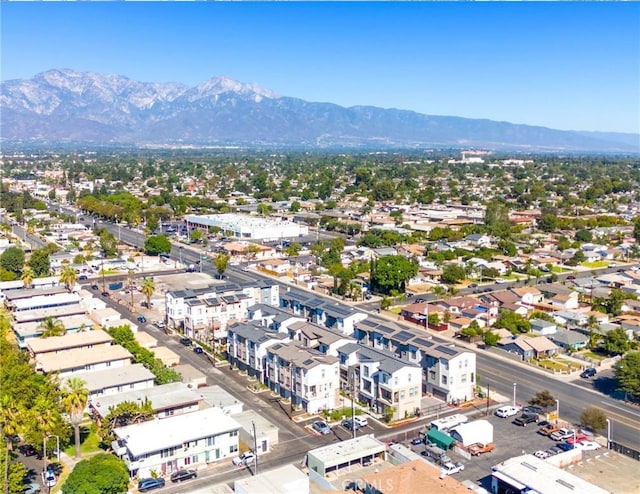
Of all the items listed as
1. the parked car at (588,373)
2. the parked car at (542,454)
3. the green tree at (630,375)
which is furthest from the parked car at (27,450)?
the parked car at (588,373)

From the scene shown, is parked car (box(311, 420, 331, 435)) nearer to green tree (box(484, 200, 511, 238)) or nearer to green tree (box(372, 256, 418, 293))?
green tree (box(372, 256, 418, 293))

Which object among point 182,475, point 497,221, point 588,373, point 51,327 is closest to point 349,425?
point 182,475

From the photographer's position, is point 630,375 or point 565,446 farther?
point 630,375

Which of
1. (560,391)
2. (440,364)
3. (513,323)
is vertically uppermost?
(440,364)

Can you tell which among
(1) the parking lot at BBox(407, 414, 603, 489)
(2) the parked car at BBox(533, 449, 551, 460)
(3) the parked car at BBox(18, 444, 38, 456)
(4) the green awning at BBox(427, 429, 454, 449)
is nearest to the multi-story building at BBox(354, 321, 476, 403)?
(1) the parking lot at BBox(407, 414, 603, 489)

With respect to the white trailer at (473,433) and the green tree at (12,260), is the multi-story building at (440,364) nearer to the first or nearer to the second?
the white trailer at (473,433)

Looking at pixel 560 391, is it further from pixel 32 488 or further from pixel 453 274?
pixel 32 488

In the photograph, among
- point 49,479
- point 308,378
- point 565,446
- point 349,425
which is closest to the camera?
point 49,479

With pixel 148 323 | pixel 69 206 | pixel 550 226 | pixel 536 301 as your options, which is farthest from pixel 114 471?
pixel 69 206
